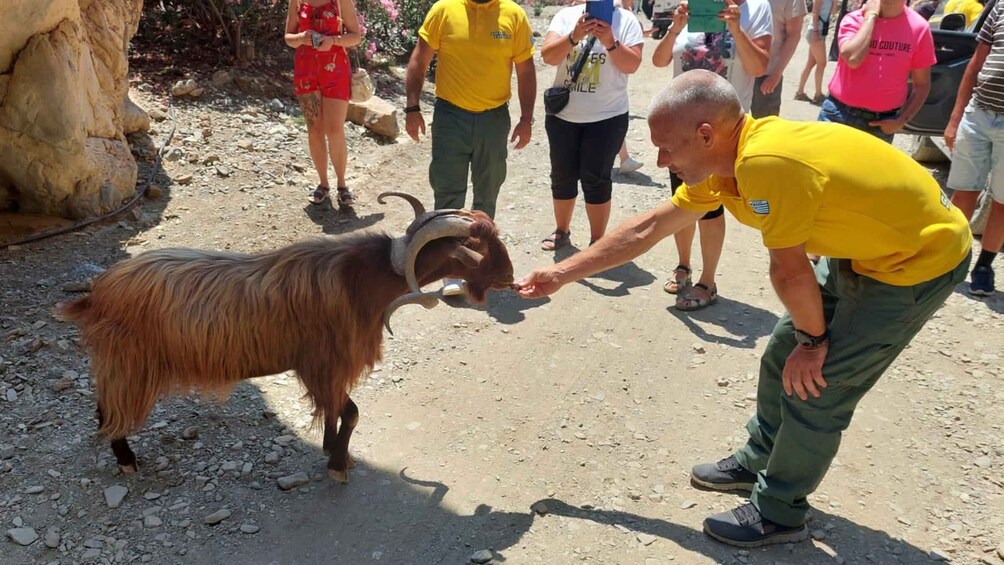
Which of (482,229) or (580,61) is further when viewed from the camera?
(580,61)

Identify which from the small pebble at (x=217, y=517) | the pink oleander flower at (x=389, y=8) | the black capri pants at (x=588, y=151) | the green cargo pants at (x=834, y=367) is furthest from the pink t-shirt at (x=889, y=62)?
the pink oleander flower at (x=389, y=8)

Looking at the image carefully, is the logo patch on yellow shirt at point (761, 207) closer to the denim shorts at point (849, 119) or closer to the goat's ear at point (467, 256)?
the goat's ear at point (467, 256)

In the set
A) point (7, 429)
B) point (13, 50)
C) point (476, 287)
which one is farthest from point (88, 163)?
point (476, 287)

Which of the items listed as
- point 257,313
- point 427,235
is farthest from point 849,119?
point 257,313

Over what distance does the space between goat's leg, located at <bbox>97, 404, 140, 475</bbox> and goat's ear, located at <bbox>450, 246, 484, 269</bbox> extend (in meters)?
2.07

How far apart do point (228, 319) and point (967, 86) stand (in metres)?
6.29

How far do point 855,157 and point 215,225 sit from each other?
5750 mm

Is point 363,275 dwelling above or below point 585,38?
below

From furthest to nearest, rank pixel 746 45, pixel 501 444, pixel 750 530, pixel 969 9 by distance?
1. pixel 969 9
2. pixel 746 45
3. pixel 501 444
4. pixel 750 530

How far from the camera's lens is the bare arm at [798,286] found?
3252 mm

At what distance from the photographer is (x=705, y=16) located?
5.94m

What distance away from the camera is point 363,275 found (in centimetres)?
426

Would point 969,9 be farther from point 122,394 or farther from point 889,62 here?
point 122,394

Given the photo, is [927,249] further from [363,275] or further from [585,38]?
[585,38]
